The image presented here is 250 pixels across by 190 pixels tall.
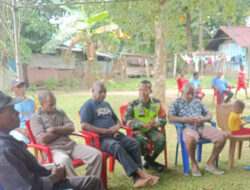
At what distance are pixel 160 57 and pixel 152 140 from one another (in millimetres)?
5178

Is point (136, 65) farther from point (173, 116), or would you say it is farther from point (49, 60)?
point (173, 116)

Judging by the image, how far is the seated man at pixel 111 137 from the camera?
3.41m

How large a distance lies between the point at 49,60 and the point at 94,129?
17.0 metres

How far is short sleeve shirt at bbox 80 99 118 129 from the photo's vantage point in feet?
12.1

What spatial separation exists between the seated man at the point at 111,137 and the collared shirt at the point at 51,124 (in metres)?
0.31

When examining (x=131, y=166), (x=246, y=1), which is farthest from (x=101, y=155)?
(x=246, y=1)

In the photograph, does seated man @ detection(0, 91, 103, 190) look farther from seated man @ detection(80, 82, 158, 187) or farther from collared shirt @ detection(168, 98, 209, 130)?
collared shirt @ detection(168, 98, 209, 130)

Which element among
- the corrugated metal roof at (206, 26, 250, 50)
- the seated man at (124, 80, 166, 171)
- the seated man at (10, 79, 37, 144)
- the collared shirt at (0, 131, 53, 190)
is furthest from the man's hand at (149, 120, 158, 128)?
the corrugated metal roof at (206, 26, 250, 50)

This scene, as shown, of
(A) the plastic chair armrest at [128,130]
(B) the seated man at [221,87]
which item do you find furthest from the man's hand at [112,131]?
(B) the seated man at [221,87]

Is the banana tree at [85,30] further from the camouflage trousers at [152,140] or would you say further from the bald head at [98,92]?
the camouflage trousers at [152,140]

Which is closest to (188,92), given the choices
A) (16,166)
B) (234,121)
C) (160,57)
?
(234,121)

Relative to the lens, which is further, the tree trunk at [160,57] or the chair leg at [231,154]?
the tree trunk at [160,57]

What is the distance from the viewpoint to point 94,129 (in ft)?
12.0

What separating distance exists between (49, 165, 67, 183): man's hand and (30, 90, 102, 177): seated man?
2.51 feet
